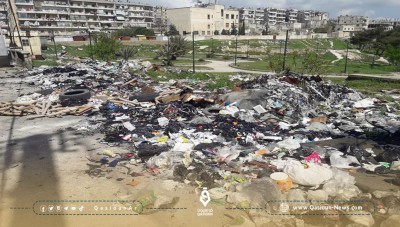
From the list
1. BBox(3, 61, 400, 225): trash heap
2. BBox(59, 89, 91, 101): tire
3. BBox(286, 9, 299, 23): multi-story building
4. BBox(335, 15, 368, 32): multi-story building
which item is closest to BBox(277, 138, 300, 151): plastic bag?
BBox(3, 61, 400, 225): trash heap

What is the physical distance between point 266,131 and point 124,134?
3.89 metres

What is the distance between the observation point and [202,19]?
3620 inches

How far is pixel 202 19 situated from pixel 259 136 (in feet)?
295

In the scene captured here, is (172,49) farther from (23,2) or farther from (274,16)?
(274,16)

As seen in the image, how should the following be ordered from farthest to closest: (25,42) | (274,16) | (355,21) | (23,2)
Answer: (274,16)
(355,21)
(23,2)
(25,42)

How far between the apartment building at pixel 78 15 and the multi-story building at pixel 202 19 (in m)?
11.6

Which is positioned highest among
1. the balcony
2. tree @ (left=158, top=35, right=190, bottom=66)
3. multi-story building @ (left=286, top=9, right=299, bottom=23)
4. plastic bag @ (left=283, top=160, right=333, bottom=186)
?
multi-story building @ (left=286, top=9, right=299, bottom=23)

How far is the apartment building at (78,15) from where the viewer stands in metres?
75.5

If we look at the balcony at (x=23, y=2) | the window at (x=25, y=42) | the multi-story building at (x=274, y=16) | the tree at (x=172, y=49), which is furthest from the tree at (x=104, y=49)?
the multi-story building at (x=274, y=16)

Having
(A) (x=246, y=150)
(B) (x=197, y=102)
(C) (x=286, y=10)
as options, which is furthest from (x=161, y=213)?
(C) (x=286, y=10)

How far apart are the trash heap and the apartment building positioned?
71380 millimetres

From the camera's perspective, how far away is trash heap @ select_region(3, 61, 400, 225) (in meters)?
5.07

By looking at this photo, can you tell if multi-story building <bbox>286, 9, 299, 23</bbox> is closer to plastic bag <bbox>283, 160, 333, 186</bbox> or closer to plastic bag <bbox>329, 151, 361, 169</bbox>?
plastic bag <bbox>329, 151, 361, 169</bbox>

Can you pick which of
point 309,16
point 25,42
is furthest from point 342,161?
point 309,16
